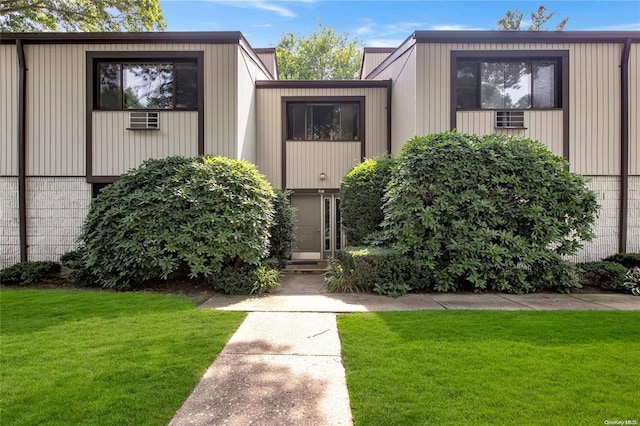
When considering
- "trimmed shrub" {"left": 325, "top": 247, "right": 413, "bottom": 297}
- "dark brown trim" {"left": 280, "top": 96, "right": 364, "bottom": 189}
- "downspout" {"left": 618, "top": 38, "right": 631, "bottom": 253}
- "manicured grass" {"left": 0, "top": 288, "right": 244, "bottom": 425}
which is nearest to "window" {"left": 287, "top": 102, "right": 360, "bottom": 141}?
"dark brown trim" {"left": 280, "top": 96, "right": 364, "bottom": 189}

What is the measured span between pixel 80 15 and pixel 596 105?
16.4 meters

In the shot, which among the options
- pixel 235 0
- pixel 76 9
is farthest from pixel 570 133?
pixel 76 9

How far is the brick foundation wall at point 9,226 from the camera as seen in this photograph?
29.8 ft

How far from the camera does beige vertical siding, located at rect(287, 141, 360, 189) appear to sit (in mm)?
11297

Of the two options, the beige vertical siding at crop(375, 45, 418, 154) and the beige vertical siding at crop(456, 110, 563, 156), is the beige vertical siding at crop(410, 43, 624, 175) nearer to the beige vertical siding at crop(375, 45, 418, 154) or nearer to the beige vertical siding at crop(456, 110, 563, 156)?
the beige vertical siding at crop(456, 110, 563, 156)

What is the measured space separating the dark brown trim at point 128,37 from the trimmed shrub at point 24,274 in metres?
5.66

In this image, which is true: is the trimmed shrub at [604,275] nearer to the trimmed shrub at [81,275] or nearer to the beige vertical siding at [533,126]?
the beige vertical siding at [533,126]

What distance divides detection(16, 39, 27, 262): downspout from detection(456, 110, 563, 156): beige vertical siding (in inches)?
437

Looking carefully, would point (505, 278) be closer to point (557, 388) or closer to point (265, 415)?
point (557, 388)

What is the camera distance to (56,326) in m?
4.71

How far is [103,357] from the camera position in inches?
144

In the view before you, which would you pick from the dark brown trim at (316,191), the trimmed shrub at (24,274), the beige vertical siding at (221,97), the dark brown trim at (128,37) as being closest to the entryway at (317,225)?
the dark brown trim at (316,191)

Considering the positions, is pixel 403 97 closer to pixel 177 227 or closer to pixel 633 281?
pixel 633 281

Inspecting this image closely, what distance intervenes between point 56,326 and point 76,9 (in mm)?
12857
